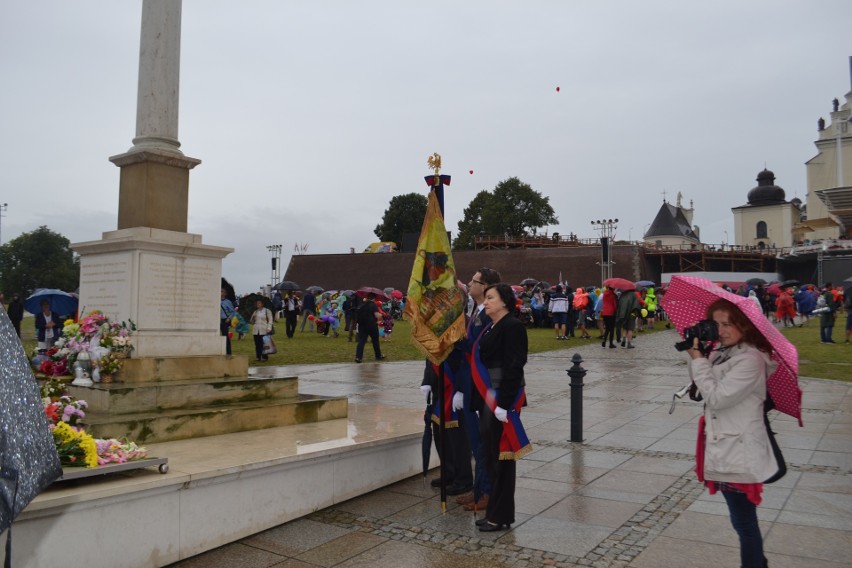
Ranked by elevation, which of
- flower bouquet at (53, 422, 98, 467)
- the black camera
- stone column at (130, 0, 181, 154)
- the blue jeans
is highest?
stone column at (130, 0, 181, 154)

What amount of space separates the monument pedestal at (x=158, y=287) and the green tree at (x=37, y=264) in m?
54.6

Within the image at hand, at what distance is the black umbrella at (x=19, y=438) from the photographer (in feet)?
6.34

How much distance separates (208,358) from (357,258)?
58.4 metres

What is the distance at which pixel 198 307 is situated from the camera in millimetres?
7094

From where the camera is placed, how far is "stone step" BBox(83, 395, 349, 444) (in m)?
5.43

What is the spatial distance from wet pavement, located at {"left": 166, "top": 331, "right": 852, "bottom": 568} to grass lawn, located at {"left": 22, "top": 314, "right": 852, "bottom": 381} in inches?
267

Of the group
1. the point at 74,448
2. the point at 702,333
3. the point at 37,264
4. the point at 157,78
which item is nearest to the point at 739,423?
the point at 702,333

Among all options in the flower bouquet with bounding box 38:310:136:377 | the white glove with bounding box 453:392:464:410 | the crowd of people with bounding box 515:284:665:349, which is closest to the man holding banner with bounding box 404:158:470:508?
the white glove with bounding box 453:392:464:410

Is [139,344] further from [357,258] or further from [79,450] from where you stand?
[357,258]

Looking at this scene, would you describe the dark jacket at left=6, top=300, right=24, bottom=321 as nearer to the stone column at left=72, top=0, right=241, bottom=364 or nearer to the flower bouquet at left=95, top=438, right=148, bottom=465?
the stone column at left=72, top=0, right=241, bottom=364

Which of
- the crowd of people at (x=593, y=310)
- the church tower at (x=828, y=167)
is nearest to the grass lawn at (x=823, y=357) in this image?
the crowd of people at (x=593, y=310)

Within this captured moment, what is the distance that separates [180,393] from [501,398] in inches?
127

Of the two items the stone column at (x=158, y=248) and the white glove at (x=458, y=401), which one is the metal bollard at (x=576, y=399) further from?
the stone column at (x=158, y=248)

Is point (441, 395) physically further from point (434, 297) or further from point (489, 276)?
point (489, 276)
